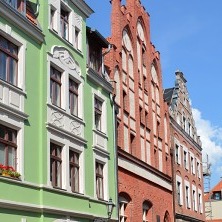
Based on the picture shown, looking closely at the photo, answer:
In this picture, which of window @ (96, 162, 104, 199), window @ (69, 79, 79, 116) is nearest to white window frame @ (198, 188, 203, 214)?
window @ (96, 162, 104, 199)

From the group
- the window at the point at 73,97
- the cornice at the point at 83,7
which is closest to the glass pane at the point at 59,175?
the window at the point at 73,97

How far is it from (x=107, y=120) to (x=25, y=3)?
8362 mm

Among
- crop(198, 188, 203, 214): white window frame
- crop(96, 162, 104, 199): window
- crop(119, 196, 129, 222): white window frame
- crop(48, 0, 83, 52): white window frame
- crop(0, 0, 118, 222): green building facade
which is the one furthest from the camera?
crop(198, 188, 203, 214): white window frame

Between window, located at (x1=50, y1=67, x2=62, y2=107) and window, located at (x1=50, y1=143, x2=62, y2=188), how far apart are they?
1877 mm

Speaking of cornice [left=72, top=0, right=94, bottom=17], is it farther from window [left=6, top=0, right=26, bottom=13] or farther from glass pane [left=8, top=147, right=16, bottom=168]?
glass pane [left=8, top=147, right=16, bottom=168]

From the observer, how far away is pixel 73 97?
22.8m

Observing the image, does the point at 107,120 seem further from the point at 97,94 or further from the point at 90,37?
the point at 90,37

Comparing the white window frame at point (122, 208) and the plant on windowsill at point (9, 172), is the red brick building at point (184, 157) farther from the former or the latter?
the plant on windowsill at point (9, 172)

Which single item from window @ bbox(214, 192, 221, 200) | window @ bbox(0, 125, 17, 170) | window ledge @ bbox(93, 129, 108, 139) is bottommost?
window @ bbox(0, 125, 17, 170)

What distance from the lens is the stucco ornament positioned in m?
21.4

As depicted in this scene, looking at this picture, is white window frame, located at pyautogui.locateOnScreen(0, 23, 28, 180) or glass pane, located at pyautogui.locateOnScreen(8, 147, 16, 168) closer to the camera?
glass pane, located at pyautogui.locateOnScreen(8, 147, 16, 168)

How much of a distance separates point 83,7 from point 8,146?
31.4 ft

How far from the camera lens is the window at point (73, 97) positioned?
22406mm

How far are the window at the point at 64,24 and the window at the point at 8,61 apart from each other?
4239 mm
